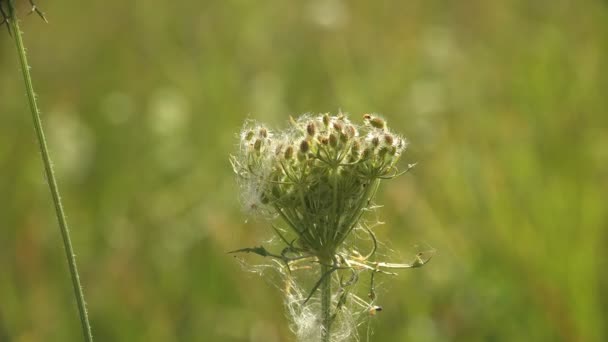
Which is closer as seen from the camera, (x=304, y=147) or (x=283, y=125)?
(x=304, y=147)

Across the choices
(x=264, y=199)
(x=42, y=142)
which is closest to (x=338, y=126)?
(x=264, y=199)

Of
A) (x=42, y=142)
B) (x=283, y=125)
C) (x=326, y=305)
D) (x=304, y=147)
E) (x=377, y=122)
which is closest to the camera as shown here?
(x=42, y=142)

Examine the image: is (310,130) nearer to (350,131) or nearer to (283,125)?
(350,131)

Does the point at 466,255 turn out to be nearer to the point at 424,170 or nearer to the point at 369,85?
the point at 424,170

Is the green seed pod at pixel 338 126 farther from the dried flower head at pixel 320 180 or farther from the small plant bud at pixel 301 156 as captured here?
the small plant bud at pixel 301 156

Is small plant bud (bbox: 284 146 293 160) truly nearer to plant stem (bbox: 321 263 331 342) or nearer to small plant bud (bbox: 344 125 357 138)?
small plant bud (bbox: 344 125 357 138)

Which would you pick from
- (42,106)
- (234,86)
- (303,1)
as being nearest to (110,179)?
(234,86)
